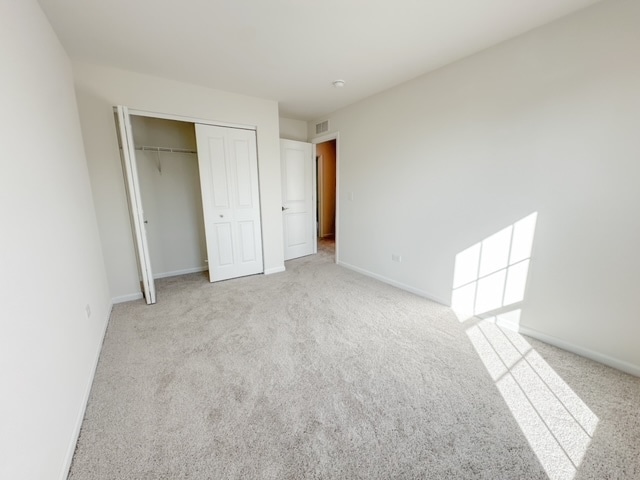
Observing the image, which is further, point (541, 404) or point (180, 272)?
point (180, 272)

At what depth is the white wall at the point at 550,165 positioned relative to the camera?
5.58 feet

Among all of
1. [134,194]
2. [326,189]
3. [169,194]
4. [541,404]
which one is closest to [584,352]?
[541,404]

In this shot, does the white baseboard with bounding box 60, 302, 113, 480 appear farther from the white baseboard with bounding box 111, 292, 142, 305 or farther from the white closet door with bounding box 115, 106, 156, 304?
the white baseboard with bounding box 111, 292, 142, 305

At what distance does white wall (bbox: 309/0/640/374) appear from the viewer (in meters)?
1.70

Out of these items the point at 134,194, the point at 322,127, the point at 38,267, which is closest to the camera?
the point at 38,267

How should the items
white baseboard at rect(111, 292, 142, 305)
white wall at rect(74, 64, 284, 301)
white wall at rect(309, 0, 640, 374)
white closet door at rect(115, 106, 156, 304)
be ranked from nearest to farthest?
white wall at rect(309, 0, 640, 374) → white closet door at rect(115, 106, 156, 304) → white wall at rect(74, 64, 284, 301) → white baseboard at rect(111, 292, 142, 305)

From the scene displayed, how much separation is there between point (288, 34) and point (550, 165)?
2.33m

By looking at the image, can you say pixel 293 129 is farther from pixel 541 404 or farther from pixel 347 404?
pixel 541 404

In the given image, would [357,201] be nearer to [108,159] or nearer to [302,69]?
[302,69]

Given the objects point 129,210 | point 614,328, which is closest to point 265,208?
point 129,210

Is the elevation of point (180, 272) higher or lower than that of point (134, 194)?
lower

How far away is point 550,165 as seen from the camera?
6.50ft

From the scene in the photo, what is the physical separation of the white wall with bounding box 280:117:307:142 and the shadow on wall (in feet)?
11.2

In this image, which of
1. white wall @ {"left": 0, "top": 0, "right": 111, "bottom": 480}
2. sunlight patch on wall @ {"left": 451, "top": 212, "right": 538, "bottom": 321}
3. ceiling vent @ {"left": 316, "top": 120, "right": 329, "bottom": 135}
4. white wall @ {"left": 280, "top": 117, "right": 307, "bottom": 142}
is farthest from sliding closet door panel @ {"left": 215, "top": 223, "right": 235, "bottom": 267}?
sunlight patch on wall @ {"left": 451, "top": 212, "right": 538, "bottom": 321}
